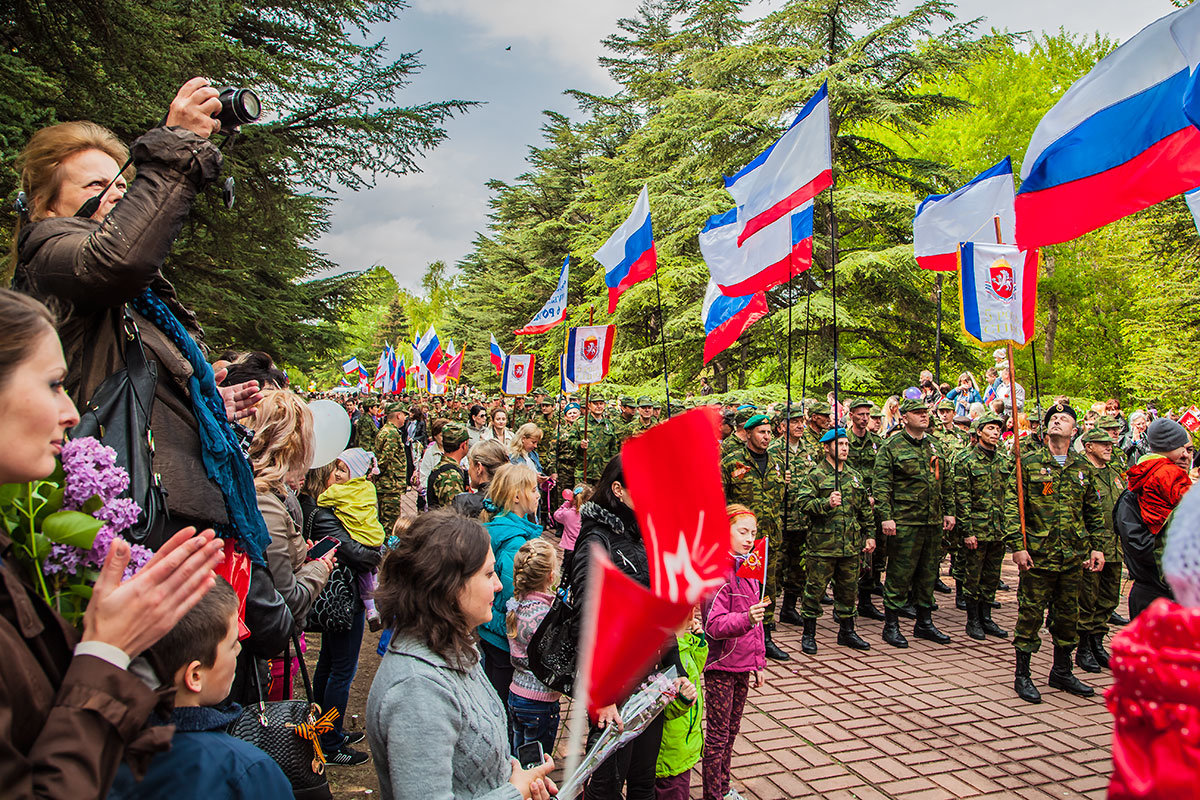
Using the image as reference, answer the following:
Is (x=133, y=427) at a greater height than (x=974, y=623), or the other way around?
(x=133, y=427)

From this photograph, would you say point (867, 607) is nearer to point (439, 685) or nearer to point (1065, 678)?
point (1065, 678)

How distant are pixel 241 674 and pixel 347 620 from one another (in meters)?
1.56

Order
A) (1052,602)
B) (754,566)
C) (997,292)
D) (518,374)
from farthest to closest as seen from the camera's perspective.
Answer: (518,374) → (997,292) → (1052,602) → (754,566)

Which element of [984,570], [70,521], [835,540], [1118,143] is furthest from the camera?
[984,570]

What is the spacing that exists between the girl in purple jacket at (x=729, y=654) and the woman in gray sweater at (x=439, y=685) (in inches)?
76.9

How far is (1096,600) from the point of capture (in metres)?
6.98

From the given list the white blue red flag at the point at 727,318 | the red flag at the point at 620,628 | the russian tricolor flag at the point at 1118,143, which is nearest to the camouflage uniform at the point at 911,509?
the white blue red flag at the point at 727,318

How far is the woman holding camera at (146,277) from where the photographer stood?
187 centimetres

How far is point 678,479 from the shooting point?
1.76 metres

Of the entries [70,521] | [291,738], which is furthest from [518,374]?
[70,521]

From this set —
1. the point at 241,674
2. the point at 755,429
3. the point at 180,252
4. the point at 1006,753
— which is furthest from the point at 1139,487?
the point at 180,252

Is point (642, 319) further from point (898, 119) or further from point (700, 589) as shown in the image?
point (700, 589)

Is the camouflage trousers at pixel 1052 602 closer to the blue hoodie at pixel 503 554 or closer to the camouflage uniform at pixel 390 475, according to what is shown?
the blue hoodie at pixel 503 554

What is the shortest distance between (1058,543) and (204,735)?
23.3 ft
